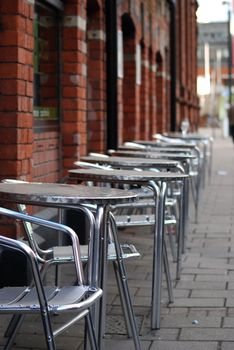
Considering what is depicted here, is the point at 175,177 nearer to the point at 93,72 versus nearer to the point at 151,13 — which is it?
the point at 93,72

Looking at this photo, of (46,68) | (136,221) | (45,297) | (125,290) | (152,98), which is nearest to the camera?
(45,297)

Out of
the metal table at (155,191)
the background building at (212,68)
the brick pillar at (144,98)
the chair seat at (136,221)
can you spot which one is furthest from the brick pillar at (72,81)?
the background building at (212,68)

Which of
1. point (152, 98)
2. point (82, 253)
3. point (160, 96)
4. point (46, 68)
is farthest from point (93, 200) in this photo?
point (160, 96)

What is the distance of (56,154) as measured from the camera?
333 inches

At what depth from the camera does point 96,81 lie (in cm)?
981

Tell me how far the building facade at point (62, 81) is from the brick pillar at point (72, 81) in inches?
0.4

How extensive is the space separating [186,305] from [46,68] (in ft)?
11.6

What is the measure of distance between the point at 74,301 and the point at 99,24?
6.65 meters

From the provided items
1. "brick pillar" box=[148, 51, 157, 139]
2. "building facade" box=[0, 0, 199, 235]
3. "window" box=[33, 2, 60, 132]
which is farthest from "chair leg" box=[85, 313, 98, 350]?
"brick pillar" box=[148, 51, 157, 139]

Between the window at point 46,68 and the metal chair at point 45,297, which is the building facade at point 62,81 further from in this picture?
the metal chair at point 45,297

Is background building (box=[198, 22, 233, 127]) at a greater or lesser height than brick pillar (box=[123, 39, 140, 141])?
greater

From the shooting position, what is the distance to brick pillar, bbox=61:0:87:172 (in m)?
8.42

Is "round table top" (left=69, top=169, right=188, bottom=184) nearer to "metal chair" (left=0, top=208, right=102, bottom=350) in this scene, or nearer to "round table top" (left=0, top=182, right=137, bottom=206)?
"round table top" (left=0, top=182, right=137, bottom=206)

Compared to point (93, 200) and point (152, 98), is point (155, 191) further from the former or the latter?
point (152, 98)
